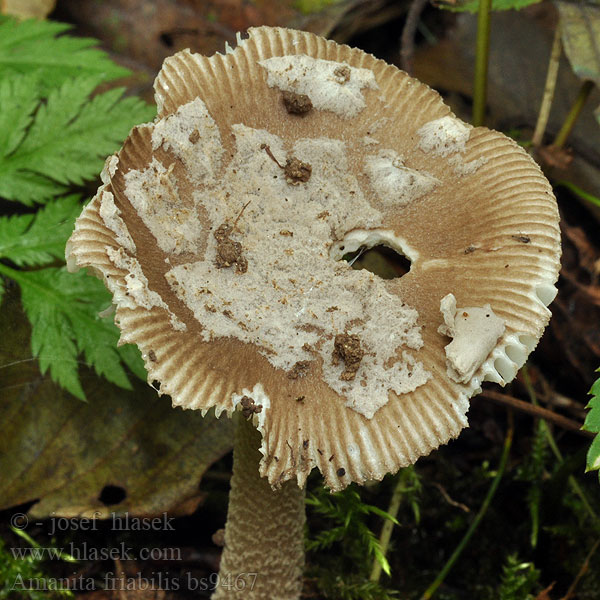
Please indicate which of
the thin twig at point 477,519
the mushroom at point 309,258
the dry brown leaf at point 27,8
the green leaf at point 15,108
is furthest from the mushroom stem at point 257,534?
the dry brown leaf at point 27,8

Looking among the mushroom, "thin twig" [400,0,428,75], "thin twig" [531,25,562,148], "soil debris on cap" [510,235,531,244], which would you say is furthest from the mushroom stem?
"thin twig" [531,25,562,148]

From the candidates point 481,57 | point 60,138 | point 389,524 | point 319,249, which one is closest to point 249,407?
point 319,249

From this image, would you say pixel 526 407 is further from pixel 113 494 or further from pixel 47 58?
pixel 47 58

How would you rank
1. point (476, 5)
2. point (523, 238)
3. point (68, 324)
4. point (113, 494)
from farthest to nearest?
→ point (476, 5) < point (113, 494) < point (68, 324) < point (523, 238)

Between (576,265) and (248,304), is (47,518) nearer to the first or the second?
(248,304)

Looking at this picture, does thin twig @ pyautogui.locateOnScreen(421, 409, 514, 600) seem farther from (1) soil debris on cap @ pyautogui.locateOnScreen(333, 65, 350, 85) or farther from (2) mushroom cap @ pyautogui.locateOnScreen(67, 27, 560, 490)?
(1) soil debris on cap @ pyautogui.locateOnScreen(333, 65, 350, 85)
